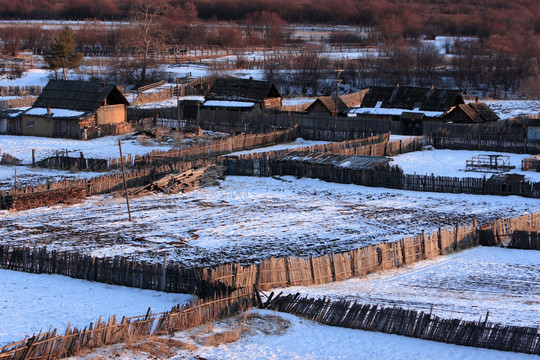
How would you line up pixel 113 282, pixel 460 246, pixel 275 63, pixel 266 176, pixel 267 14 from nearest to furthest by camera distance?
pixel 113 282 → pixel 460 246 → pixel 266 176 → pixel 275 63 → pixel 267 14

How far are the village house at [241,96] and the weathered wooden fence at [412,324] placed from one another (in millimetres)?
36598

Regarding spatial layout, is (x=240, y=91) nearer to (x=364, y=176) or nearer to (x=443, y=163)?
(x=443, y=163)

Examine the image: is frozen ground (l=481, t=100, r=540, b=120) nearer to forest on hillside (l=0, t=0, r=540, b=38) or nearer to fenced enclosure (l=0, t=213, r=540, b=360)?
fenced enclosure (l=0, t=213, r=540, b=360)

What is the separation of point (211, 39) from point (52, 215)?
67894 millimetres

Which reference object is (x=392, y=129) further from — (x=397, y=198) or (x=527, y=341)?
(x=527, y=341)

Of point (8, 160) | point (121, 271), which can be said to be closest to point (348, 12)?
point (8, 160)

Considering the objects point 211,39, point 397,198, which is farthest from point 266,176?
point 211,39

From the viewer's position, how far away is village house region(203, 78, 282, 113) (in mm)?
55025

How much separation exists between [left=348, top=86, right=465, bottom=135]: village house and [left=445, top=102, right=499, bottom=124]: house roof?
31.4 inches

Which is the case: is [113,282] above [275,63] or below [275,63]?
below

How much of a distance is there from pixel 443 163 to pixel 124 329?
27073 millimetres

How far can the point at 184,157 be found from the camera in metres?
39.2

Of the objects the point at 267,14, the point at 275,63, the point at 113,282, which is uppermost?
the point at 267,14

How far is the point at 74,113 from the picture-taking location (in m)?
47.1
